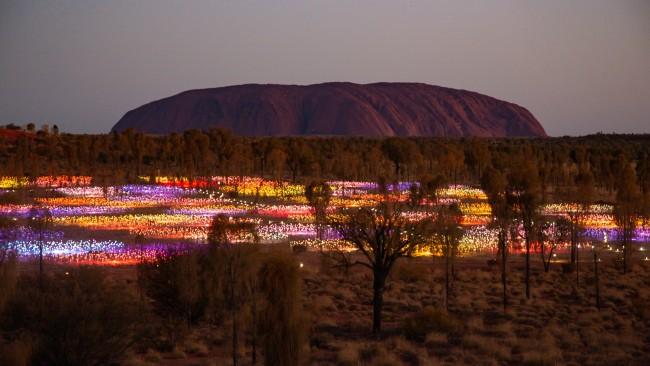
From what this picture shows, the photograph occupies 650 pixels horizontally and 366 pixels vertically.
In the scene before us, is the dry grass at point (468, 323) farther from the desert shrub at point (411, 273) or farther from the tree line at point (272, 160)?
the tree line at point (272, 160)

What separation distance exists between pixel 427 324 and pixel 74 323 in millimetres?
9893

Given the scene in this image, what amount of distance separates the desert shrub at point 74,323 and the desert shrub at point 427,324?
792cm

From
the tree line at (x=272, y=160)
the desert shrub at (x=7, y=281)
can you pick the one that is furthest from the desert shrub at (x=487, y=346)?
the tree line at (x=272, y=160)

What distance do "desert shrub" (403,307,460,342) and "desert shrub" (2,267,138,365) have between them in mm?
7917

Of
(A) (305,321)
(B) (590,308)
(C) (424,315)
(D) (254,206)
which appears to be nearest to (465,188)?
(D) (254,206)

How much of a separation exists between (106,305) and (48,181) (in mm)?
65483

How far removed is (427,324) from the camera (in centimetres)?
2192

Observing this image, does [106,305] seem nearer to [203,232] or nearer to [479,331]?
[479,331]

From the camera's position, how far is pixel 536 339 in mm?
21000

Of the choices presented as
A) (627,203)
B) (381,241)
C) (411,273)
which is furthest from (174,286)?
(627,203)

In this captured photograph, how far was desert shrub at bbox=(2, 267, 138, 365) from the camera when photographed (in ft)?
51.4

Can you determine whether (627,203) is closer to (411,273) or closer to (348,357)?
(411,273)

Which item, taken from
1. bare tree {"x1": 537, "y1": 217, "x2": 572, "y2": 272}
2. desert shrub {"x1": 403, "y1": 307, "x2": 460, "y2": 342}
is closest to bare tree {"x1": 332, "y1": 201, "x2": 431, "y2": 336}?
desert shrub {"x1": 403, "y1": 307, "x2": 460, "y2": 342}

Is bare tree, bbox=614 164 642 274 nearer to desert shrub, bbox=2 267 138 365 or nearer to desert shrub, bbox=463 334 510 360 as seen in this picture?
desert shrub, bbox=463 334 510 360
